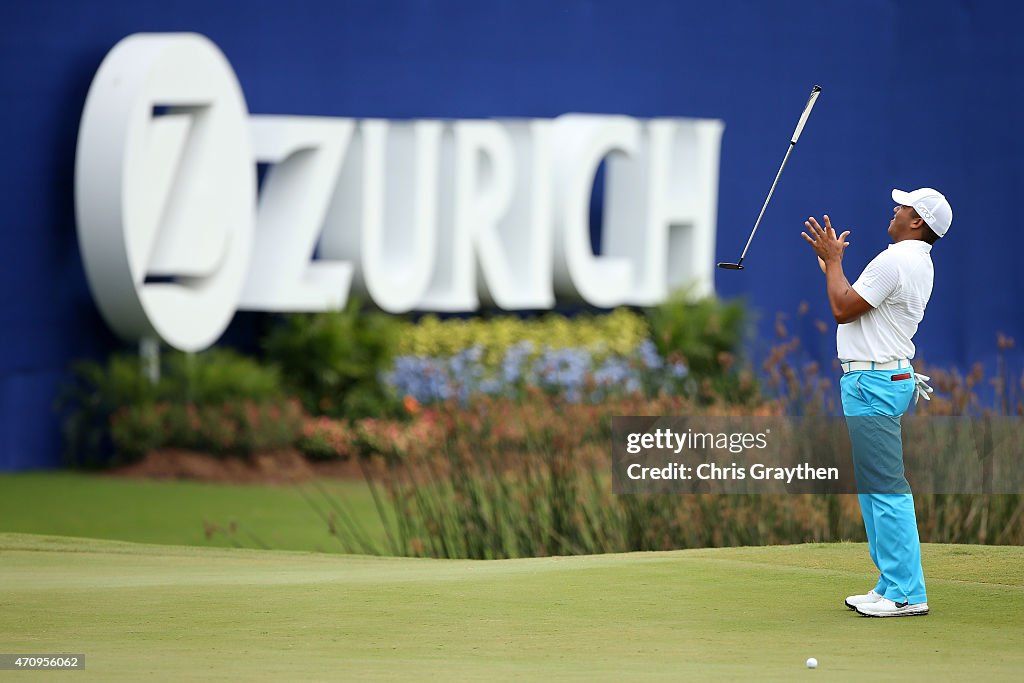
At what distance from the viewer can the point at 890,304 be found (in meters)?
5.81

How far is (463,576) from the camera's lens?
6.86m

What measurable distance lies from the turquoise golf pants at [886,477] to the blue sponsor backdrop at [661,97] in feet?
28.8

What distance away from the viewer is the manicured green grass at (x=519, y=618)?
16.0 ft

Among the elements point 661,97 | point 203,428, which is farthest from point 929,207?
point 661,97

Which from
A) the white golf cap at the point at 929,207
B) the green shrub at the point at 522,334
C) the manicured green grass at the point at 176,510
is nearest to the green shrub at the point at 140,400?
the manicured green grass at the point at 176,510

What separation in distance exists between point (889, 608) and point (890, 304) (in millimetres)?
1033

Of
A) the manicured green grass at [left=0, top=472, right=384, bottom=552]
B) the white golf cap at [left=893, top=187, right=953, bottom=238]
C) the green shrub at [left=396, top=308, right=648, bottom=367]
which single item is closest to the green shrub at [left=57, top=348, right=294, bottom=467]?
the manicured green grass at [left=0, top=472, right=384, bottom=552]

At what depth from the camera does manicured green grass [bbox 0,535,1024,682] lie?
4871mm

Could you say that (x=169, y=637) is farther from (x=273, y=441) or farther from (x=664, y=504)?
(x=273, y=441)

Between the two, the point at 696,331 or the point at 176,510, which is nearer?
the point at 176,510

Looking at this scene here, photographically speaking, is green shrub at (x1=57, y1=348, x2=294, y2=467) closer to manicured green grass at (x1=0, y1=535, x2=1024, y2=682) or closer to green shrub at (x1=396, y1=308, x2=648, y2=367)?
green shrub at (x1=396, y1=308, x2=648, y2=367)

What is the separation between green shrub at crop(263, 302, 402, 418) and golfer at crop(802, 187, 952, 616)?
892cm

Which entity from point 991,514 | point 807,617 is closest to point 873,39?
point 991,514

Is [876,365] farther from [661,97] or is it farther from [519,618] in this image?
[661,97]
